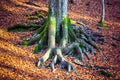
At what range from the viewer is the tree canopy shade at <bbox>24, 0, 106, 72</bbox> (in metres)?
10.3

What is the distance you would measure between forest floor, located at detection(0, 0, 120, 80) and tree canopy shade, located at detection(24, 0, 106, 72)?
48cm

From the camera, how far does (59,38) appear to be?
1098 centimetres

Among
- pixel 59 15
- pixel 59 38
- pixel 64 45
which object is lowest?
pixel 64 45

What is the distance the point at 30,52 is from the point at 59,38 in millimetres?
1616

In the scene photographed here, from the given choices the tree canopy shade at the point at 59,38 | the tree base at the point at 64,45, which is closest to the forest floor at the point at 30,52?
the tree base at the point at 64,45

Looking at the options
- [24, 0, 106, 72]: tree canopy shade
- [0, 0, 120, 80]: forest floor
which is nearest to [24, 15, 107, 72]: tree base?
[24, 0, 106, 72]: tree canopy shade

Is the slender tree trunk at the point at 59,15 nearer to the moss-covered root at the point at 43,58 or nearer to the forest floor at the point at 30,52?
the moss-covered root at the point at 43,58

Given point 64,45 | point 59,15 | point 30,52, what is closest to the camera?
point 30,52

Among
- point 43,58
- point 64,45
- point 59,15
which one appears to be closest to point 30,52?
point 43,58

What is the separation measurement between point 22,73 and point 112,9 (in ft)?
41.8

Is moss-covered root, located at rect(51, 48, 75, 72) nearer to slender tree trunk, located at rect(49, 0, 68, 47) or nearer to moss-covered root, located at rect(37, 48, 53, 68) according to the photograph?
moss-covered root, located at rect(37, 48, 53, 68)

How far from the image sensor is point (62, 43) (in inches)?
413

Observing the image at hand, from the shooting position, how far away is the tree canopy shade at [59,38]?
33.7ft

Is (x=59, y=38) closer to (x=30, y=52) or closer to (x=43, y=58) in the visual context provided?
(x=30, y=52)
